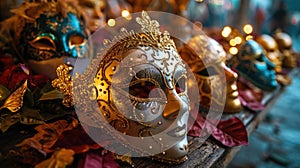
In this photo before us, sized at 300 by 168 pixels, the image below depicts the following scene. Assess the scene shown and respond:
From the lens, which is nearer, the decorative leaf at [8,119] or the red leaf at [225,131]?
the decorative leaf at [8,119]

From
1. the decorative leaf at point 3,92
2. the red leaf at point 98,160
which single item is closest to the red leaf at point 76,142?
the red leaf at point 98,160

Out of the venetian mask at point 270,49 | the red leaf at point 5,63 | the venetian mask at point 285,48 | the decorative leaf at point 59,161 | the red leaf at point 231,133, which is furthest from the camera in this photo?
the venetian mask at point 285,48

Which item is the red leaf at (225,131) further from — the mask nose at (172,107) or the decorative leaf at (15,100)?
the decorative leaf at (15,100)

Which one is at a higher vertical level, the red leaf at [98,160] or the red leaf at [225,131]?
the red leaf at [98,160]

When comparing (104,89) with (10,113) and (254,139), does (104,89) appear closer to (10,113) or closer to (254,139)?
(10,113)

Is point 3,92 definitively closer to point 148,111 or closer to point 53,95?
point 53,95

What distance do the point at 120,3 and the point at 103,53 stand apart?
1.77 metres

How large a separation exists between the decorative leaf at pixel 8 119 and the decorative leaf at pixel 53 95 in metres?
0.09

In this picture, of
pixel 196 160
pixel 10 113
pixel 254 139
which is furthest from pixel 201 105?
pixel 254 139

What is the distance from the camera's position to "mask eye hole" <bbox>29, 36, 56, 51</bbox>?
46.3 inches

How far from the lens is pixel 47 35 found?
3.83ft

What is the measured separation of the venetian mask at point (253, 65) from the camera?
4.79ft

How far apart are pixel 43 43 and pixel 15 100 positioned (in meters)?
0.39

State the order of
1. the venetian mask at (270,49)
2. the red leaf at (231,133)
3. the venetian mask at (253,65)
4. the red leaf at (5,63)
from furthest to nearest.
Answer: the venetian mask at (270,49) < the venetian mask at (253,65) < the red leaf at (5,63) < the red leaf at (231,133)
